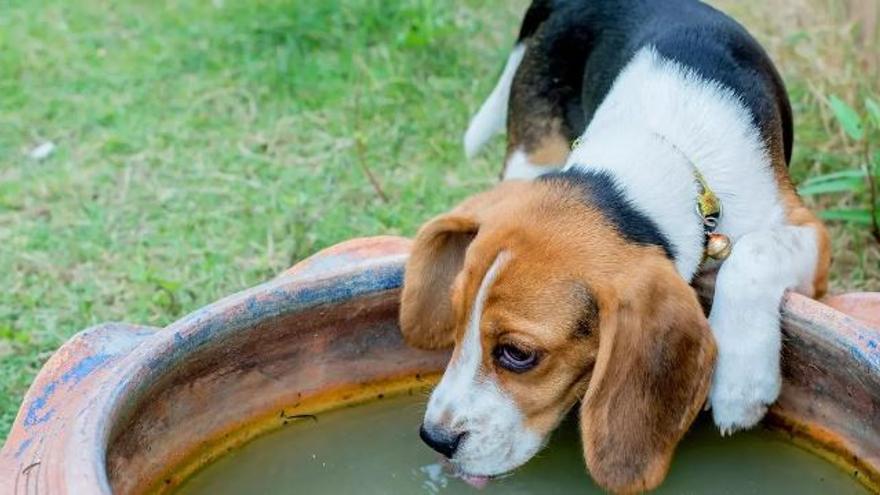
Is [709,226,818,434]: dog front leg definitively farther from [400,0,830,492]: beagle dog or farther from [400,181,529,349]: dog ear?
[400,181,529,349]: dog ear

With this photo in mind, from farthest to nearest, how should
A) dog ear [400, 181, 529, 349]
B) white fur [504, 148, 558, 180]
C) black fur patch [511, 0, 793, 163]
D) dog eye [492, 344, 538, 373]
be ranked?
white fur [504, 148, 558, 180] → black fur patch [511, 0, 793, 163] → dog ear [400, 181, 529, 349] → dog eye [492, 344, 538, 373]

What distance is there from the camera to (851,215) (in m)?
4.57

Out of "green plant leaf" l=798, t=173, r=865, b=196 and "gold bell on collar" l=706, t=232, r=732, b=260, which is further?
"green plant leaf" l=798, t=173, r=865, b=196

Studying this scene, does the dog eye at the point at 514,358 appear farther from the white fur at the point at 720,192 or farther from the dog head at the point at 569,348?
the white fur at the point at 720,192

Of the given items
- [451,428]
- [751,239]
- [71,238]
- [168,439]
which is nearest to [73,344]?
[168,439]

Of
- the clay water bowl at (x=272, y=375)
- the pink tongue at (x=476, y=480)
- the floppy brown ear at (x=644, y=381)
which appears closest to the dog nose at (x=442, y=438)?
the pink tongue at (x=476, y=480)

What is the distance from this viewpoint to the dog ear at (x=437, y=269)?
126 inches

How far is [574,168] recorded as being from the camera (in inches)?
129

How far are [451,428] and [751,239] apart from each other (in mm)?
931

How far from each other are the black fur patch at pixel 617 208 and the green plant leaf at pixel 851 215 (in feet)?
5.48

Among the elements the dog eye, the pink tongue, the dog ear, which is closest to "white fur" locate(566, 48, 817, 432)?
the dog ear

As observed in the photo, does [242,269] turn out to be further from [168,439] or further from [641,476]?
[641,476]

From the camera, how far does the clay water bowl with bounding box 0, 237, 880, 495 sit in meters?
2.65

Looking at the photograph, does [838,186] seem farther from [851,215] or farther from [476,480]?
[476,480]
